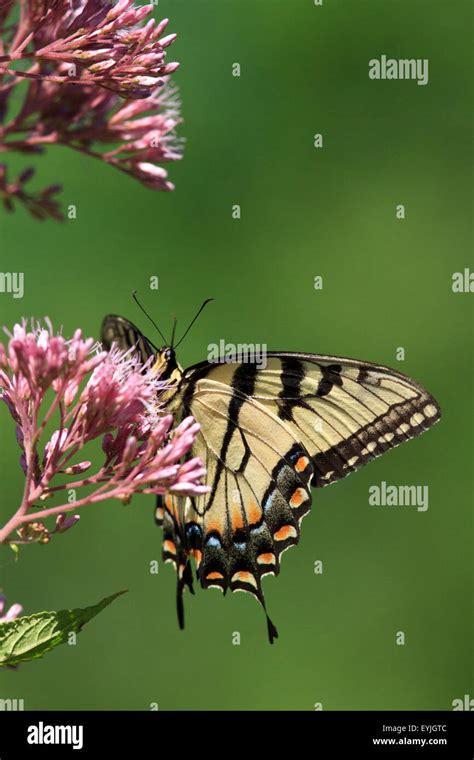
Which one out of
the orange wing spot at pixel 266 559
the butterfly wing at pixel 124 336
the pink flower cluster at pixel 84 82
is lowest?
the orange wing spot at pixel 266 559

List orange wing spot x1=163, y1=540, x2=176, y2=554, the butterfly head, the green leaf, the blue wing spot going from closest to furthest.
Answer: the green leaf, the butterfly head, the blue wing spot, orange wing spot x1=163, y1=540, x2=176, y2=554

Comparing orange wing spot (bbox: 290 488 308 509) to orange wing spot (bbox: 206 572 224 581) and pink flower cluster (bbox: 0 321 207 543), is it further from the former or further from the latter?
pink flower cluster (bbox: 0 321 207 543)

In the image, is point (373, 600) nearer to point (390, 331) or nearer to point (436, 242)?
point (390, 331)

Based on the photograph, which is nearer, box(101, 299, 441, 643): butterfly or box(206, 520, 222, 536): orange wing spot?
box(101, 299, 441, 643): butterfly

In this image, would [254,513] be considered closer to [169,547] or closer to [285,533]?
[285,533]

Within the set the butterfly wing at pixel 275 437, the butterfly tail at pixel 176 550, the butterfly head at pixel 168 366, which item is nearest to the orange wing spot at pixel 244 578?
the butterfly wing at pixel 275 437

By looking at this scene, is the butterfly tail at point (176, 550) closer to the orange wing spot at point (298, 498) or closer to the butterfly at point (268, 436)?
the butterfly at point (268, 436)

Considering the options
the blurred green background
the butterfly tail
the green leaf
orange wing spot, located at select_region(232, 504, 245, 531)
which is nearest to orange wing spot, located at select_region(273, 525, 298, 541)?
orange wing spot, located at select_region(232, 504, 245, 531)
